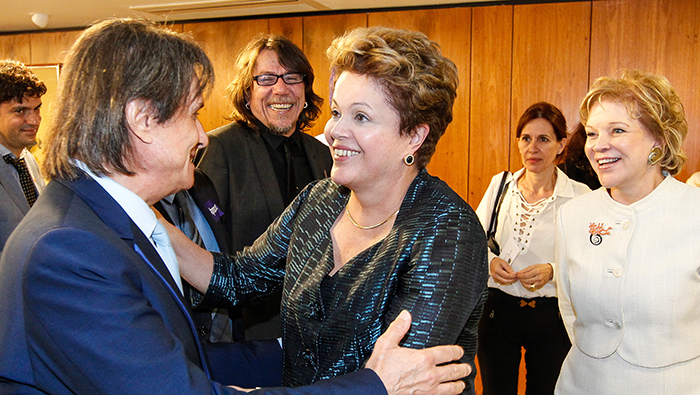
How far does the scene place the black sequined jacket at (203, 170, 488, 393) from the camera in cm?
131

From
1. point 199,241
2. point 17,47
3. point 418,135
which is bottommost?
point 199,241

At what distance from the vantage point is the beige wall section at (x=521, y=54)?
191 inches

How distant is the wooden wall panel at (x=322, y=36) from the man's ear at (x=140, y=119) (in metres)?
4.70

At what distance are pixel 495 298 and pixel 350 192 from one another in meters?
1.78

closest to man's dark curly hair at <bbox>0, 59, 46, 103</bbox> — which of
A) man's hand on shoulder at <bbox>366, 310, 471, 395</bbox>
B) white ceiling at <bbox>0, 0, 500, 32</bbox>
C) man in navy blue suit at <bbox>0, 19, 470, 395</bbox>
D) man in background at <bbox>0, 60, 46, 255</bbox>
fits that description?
man in background at <bbox>0, 60, 46, 255</bbox>

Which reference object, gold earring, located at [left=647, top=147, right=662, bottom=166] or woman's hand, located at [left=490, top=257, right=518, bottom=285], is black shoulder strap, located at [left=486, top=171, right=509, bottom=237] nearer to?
woman's hand, located at [left=490, top=257, right=518, bottom=285]

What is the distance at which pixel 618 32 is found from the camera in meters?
4.98

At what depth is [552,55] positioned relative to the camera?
5137 mm

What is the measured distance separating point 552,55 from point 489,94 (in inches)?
26.4

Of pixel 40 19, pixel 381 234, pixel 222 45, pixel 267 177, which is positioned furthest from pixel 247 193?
pixel 40 19

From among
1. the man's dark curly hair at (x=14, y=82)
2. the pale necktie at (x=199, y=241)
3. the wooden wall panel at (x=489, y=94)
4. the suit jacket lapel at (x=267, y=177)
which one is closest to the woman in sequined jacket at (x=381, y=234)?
the pale necktie at (x=199, y=241)

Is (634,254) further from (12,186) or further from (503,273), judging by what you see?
(12,186)

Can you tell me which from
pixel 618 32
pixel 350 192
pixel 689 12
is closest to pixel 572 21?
pixel 618 32

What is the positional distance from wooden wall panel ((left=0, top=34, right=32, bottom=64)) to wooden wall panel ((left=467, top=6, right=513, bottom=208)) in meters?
5.72
